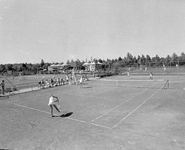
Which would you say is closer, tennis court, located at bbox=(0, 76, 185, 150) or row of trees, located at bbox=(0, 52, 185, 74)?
tennis court, located at bbox=(0, 76, 185, 150)

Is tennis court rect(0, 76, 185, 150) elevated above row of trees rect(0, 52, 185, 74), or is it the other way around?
row of trees rect(0, 52, 185, 74)

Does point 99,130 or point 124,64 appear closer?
point 99,130

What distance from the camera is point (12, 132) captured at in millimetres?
9523

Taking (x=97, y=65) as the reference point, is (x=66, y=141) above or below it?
below

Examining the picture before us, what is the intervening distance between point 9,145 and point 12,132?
1788mm

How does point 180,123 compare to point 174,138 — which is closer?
point 174,138

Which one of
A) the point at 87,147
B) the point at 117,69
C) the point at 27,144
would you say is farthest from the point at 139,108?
the point at 117,69

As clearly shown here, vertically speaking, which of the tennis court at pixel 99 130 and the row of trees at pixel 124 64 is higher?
the row of trees at pixel 124 64

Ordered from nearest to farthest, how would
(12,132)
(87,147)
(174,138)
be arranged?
(87,147)
(174,138)
(12,132)

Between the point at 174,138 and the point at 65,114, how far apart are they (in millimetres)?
7789

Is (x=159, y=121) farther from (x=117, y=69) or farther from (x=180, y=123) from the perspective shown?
(x=117, y=69)

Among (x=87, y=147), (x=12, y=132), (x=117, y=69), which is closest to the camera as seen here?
(x=87, y=147)

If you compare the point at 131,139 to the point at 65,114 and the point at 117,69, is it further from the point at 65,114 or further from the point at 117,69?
the point at 117,69

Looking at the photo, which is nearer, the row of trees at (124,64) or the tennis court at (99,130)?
the tennis court at (99,130)
